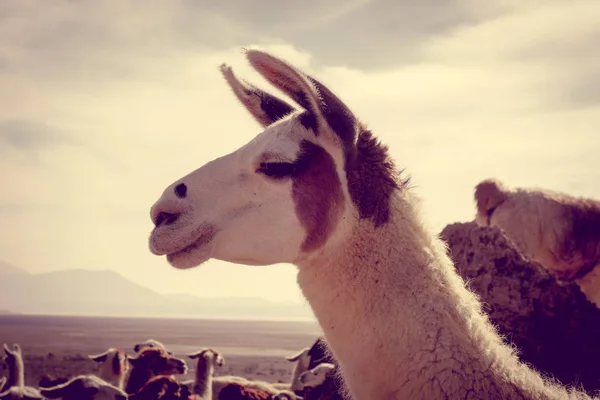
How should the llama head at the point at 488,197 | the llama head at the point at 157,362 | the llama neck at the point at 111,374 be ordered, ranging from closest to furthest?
the llama head at the point at 488,197
the llama neck at the point at 111,374
the llama head at the point at 157,362

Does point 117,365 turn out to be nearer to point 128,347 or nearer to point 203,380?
point 203,380

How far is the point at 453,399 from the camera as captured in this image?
9.09 ft

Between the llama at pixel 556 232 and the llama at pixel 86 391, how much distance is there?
5.12 metres

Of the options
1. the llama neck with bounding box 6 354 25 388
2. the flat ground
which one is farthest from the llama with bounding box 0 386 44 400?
the flat ground

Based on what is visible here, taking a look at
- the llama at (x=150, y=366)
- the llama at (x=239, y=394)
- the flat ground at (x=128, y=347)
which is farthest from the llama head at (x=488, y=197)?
the llama at (x=150, y=366)

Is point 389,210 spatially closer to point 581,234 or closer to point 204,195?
point 204,195

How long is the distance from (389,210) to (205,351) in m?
8.62

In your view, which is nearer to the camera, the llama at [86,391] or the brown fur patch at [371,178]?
the brown fur patch at [371,178]

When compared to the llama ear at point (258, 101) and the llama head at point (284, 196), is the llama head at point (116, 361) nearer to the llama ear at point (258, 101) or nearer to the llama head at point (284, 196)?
the llama ear at point (258, 101)

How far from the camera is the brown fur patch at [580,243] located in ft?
23.7

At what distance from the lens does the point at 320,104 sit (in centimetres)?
313

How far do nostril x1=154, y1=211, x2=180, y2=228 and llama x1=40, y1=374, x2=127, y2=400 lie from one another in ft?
20.9

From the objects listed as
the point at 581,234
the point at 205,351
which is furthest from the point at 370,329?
the point at 205,351

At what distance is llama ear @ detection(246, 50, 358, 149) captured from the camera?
3080mm
